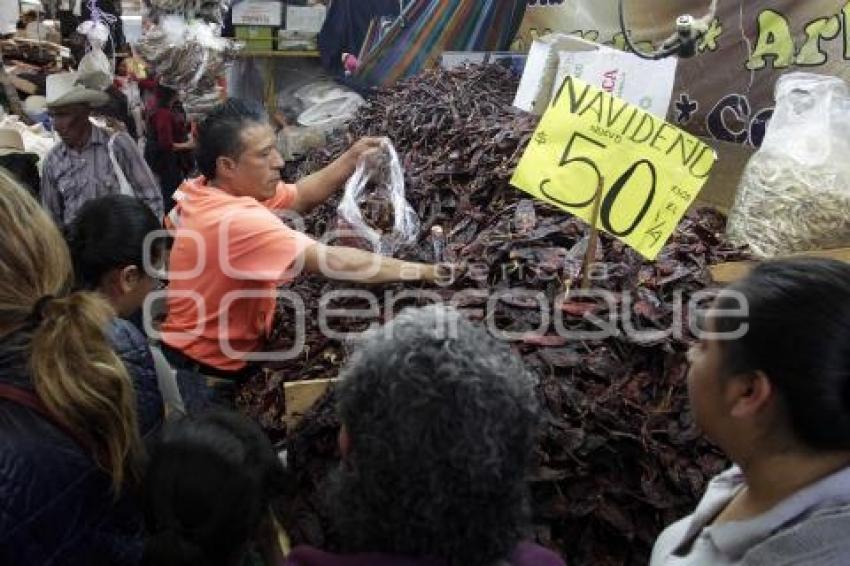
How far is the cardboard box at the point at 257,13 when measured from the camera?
7379 mm

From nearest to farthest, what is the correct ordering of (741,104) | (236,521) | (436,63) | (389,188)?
(236,521)
(389,188)
(741,104)
(436,63)

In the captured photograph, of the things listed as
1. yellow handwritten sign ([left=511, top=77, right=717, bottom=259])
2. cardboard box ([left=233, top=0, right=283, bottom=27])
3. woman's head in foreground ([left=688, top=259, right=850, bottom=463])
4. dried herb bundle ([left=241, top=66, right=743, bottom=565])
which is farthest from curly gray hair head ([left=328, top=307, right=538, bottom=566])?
cardboard box ([left=233, top=0, right=283, bottom=27])

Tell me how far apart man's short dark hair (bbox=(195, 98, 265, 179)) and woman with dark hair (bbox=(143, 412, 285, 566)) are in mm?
1292

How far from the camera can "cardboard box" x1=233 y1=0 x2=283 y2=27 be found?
738 cm

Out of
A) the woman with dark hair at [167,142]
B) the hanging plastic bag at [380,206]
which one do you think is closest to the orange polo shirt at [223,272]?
the hanging plastic bag at [380,206]

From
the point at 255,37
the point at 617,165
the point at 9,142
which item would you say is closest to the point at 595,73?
the point at 617,165

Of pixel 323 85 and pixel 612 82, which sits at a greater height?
pixel 612 82

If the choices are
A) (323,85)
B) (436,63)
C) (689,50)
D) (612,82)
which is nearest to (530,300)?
(612,82)

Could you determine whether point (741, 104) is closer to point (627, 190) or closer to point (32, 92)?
point (627, 190)

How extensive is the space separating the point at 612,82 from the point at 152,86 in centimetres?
501

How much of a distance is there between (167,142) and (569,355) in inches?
203

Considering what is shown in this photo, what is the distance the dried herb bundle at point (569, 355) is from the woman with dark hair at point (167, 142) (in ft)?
11.4

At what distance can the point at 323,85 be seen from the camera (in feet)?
23.0

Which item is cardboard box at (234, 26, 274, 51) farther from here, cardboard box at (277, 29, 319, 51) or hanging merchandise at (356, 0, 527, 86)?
hanging merchandise at (356, 0, 527, 86)
